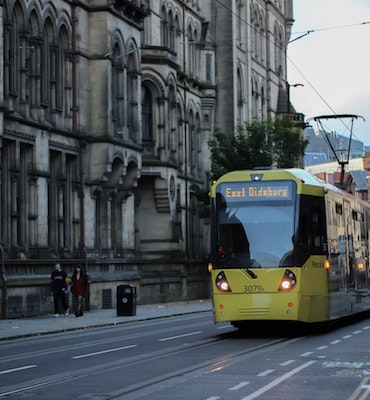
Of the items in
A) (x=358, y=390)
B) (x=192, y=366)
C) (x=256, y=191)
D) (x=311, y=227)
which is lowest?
(x=358, y=390)

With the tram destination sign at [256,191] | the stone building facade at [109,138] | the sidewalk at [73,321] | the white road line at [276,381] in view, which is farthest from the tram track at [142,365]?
the stone building facade at [109,138]

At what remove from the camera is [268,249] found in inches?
977

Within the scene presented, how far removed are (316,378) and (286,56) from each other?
71302 mm

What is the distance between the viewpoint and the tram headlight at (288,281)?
80.7 feet

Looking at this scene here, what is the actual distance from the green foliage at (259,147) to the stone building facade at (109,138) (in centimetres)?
204

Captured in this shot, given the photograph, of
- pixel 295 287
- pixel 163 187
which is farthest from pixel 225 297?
pixel 163 187

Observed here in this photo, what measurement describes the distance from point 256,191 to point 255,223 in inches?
28.5

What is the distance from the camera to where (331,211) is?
28.1 meters

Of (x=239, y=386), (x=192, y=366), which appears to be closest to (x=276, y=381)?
(x=239, y=386)

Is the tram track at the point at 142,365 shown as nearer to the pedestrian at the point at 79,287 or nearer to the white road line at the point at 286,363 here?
the white road line at the point at 286,363

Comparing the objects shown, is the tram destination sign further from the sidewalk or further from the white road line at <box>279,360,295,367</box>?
the white road line at <box>279,360,295,367</box>

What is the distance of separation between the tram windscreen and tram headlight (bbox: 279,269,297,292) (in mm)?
210

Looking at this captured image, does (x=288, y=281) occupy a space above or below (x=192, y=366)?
above

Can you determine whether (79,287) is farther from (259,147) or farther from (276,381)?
(276,381)
